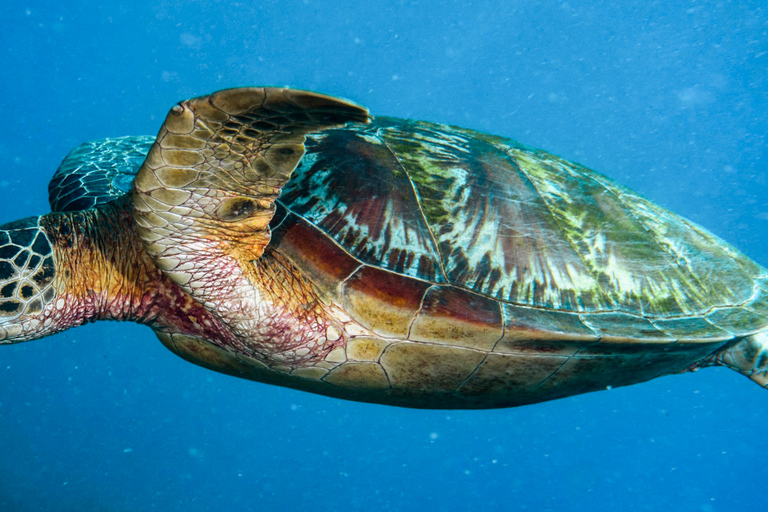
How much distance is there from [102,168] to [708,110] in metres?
44.7

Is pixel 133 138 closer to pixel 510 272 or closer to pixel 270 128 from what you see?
pixel 270 128

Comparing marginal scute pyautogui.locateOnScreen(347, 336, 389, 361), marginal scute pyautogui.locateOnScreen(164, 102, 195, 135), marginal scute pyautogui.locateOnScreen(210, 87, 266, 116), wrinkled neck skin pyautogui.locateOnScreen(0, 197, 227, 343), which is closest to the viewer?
marginal scute pyautogui.locateOnScreen(210, 87, 266, 116)

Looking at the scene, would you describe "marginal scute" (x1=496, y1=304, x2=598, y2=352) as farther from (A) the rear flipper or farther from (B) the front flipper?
(A) the rear flipper

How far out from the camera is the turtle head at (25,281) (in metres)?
1.85

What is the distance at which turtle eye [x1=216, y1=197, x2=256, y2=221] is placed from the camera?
170cm

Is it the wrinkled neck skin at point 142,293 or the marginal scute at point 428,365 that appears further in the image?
the marginal scute at point 428,365

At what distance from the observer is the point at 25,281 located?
190cm

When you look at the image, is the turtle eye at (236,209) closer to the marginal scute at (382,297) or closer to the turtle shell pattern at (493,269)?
the turtle shell pattern at (493,269)

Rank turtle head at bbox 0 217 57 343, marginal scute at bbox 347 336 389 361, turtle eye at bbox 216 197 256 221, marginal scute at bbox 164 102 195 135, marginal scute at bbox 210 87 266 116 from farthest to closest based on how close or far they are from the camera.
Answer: marginal scute at bbox 347 336 389 361, turtle head at bbox 0 217 57 343, turtle eye at bbox 216 197 256 221, marginal scute at bbox 164 102 195 135, marginal scute at bbox 210 87 266 116

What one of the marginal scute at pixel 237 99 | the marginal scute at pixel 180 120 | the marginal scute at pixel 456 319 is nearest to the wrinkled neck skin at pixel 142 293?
the marginal scute at pixel 456 319

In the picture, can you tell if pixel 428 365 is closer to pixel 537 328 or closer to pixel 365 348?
pixel 365 348

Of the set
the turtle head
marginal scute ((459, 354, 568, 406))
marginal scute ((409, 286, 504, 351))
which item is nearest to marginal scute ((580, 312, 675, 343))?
marginal scute ((459, 354, 568, 406))

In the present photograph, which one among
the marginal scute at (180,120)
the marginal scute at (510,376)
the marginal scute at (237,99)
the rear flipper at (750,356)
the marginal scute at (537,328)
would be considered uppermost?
the marginal scute at (237,99)

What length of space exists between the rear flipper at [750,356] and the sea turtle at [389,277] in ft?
1.11
